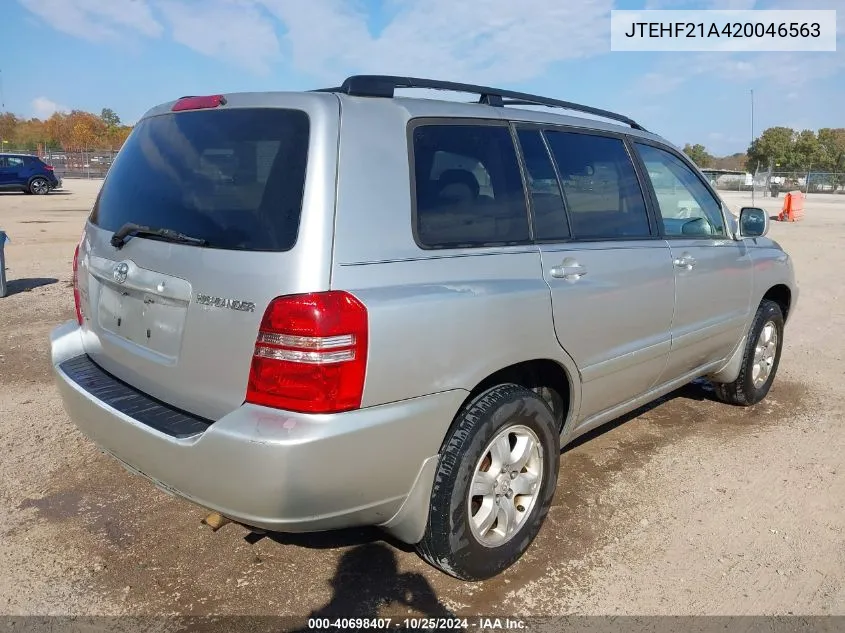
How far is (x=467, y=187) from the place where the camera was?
270 cm

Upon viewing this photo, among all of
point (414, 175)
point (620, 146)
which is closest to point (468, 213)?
point (414, 175)

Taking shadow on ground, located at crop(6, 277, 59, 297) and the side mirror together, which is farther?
shadow on ground, located at crop(6, 277, 59, 297)

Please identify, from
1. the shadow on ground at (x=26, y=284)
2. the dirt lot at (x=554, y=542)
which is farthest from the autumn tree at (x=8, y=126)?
the dirt lot at (x=554, y=542)

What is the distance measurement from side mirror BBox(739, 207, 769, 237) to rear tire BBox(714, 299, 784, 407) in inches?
23.1

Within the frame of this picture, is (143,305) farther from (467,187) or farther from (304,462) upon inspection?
(467,187)

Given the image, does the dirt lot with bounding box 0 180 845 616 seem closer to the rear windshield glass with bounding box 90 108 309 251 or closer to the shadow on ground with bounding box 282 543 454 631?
the shadow on ground with bounding box 282 543 454 631

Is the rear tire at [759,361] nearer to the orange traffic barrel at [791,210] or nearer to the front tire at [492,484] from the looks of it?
the front tire at [492,484]

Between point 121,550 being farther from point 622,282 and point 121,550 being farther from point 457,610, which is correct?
point 622,282

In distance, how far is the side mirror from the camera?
4.30 metres

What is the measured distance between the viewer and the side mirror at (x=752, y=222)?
4.30 metres

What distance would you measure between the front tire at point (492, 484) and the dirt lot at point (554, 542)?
0.54 feet

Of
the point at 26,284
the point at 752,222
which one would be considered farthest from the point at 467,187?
the point at 26,284

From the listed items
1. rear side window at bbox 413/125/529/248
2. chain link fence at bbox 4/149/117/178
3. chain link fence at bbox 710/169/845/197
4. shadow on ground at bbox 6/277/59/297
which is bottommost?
shadow on ground at bbox 6/277/59/297

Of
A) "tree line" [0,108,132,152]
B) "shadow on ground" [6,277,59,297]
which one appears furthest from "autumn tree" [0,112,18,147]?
"shadow on ground" [6,277,59,297]
